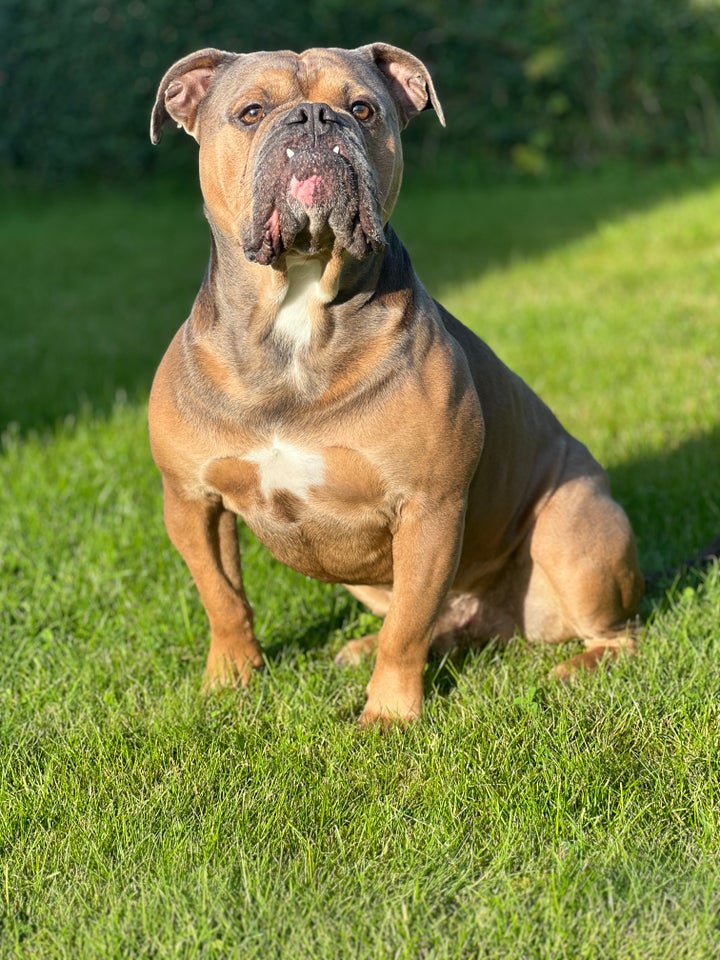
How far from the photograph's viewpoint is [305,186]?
9.55ft

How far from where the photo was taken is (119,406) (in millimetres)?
6262

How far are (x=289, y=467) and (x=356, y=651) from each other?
0.90 m

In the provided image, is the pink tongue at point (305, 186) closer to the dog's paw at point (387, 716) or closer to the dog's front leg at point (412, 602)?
the dog's front leg at point (412, 602)

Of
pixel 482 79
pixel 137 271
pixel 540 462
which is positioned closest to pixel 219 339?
pixel 540 462

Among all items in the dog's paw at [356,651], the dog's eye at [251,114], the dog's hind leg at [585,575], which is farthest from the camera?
the dog's paw at [356,651]

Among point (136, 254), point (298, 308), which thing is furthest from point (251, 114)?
point (136, 254)

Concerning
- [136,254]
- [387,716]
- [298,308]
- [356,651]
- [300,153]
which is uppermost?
[300,153]

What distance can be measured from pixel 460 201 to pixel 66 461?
8.38 meters

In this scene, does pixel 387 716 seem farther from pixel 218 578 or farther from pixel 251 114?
pixel 251 114

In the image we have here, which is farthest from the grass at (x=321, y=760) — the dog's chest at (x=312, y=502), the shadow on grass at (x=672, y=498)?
the dog's chest at (x=312, y=502)

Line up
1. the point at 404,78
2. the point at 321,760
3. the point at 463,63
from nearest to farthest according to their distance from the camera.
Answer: the point at 321,760
the point at 404,78
the point at 463,63

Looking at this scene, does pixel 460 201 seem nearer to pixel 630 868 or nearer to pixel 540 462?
pixel 540 462

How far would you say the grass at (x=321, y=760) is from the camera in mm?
2453

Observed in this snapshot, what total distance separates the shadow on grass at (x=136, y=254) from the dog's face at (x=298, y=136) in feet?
10.1
